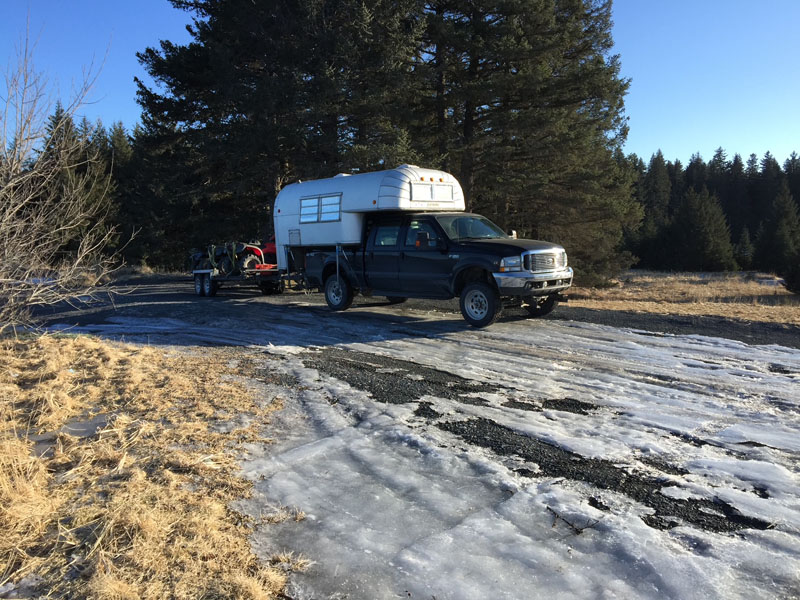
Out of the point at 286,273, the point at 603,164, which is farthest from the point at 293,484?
the point at 603,164

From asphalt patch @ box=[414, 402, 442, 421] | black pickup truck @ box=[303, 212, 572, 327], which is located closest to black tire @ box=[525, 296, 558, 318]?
black pickup truck @ box=[303, 212, 572, 327]

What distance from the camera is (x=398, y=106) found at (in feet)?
66.1

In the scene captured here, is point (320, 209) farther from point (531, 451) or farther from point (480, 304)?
point (531, 451)

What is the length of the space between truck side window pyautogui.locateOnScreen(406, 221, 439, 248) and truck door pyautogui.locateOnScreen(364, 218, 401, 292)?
303 millimetres

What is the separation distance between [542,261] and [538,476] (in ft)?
21.2

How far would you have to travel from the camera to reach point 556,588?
106 inches

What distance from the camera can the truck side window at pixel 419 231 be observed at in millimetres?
10828

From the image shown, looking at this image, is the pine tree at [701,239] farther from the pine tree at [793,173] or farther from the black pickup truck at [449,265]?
the black pickup truck at [449,265]

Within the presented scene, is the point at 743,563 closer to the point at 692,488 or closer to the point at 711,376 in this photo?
the point at 692,488

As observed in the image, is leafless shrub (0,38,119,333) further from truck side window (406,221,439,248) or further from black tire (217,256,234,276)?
black tire (217,256,234,276)

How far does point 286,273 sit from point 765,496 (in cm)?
1235

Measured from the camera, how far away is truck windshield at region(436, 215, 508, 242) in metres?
10.8

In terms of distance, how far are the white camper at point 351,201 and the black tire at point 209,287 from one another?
4.14 metres

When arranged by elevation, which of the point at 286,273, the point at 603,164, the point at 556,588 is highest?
the point at 603,164
